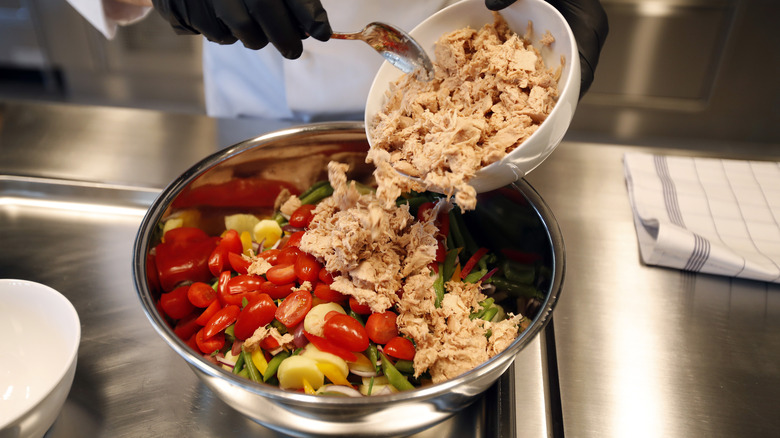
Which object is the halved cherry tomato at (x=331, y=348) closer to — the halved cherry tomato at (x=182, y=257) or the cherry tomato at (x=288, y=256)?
the cherry tomato at (x=288, y=256)

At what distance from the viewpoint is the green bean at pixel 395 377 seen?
116 centimetres

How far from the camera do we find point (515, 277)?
140 centimetres

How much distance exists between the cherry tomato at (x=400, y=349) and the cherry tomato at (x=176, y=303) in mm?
517

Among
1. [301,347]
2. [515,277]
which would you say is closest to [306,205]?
[301,347]

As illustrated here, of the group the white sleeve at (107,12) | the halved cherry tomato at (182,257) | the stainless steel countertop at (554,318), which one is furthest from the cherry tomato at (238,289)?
the white sleeve at (107,12)

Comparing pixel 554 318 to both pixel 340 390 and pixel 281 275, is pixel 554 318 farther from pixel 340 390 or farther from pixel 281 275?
pixel 281 275

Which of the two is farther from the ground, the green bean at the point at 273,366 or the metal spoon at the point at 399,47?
the metal spoon at the point at 399,47

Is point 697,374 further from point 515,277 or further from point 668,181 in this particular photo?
point 668,181

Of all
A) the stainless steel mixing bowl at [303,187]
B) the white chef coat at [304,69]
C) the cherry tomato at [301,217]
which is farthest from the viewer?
Answer: the white chef coat at [304,69]

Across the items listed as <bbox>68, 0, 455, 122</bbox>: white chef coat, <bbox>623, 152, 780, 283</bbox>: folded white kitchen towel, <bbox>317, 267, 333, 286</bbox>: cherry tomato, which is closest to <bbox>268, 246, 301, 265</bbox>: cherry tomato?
<bbox>317, 267, 333, 286</bbox>: cherry tomato

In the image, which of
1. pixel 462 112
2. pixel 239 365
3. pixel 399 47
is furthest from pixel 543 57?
pixel 239 365

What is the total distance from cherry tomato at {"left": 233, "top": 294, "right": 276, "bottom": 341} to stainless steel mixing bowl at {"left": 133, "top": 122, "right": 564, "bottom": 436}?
0.64ft

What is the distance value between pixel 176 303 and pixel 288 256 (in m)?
0.29

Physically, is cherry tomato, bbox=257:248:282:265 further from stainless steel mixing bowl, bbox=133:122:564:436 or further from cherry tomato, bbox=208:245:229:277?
stainless steel mixing bowl, bbox=133:122:564:436
